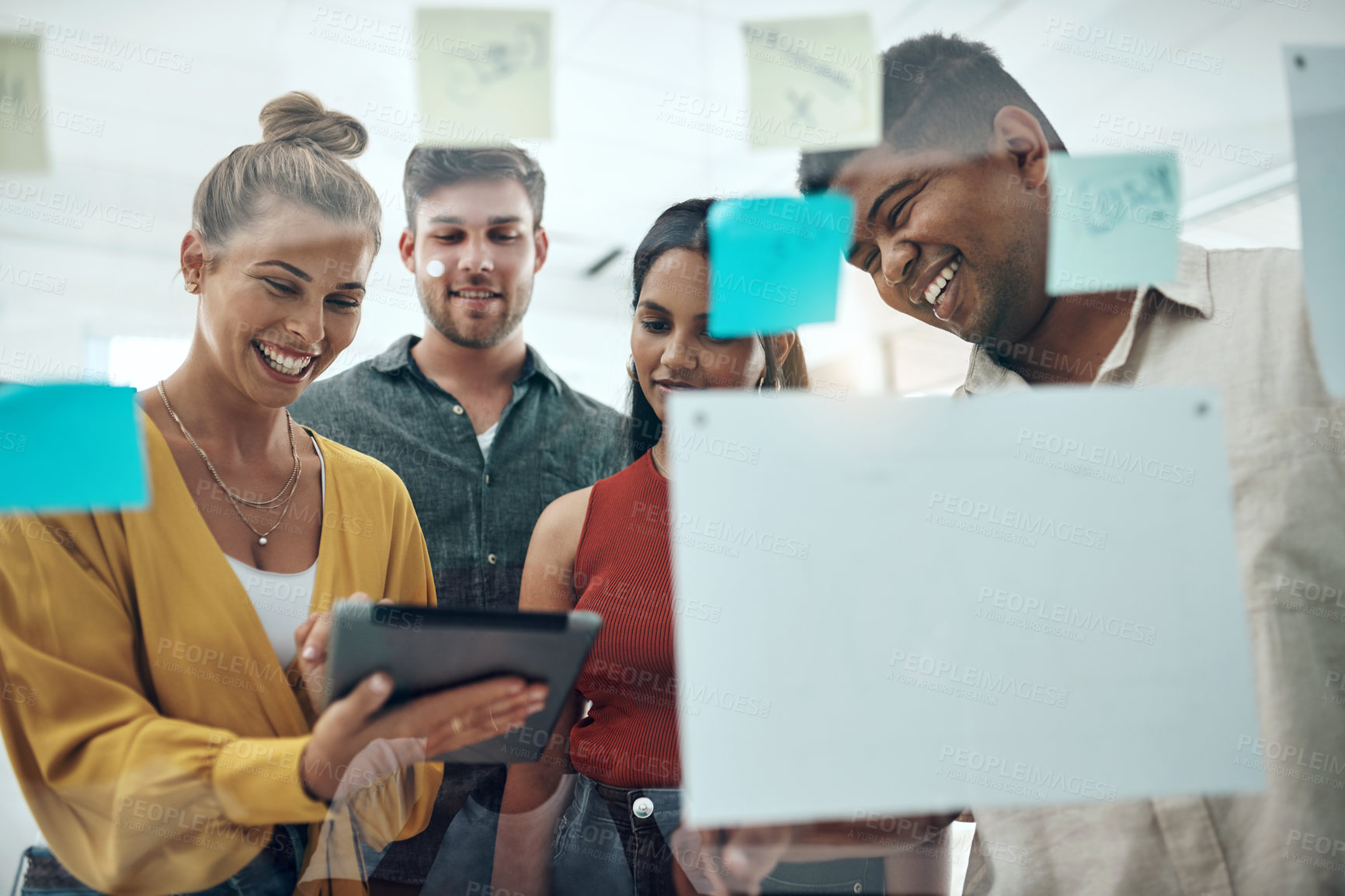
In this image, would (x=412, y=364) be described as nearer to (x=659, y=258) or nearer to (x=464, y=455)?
(x=464, y=455)

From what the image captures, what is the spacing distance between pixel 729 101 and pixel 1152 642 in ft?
2.91

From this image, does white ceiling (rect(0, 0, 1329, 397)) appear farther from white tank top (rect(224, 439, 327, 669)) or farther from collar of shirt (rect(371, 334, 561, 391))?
white tank top (rect(224, 439, 327, 669))

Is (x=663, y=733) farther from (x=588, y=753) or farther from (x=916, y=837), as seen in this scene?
(x=916, y=837)

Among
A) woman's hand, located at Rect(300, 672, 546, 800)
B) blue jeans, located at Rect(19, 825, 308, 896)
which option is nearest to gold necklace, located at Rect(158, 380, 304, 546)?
woman's hand, located at Rect(300, 672, 546, 800)

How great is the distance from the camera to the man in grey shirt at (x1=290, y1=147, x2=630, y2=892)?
3.60ft

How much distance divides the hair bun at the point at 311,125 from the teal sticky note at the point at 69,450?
40cm

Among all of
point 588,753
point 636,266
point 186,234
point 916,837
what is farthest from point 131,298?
point 916,837

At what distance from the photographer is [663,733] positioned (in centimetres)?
104

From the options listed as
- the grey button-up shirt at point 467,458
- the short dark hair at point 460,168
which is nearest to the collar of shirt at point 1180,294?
the grey button-up shirt at point 467,458

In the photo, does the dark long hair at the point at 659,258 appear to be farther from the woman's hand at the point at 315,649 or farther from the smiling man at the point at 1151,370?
the woman's hand at the point at 315,649

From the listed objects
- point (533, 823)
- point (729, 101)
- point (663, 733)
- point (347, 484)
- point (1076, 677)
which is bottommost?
point (533, 823)

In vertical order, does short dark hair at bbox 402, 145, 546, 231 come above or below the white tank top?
above

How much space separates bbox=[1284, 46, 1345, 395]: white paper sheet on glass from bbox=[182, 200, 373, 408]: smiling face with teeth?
1199mm

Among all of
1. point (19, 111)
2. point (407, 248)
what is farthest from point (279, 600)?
point (19, 111)
